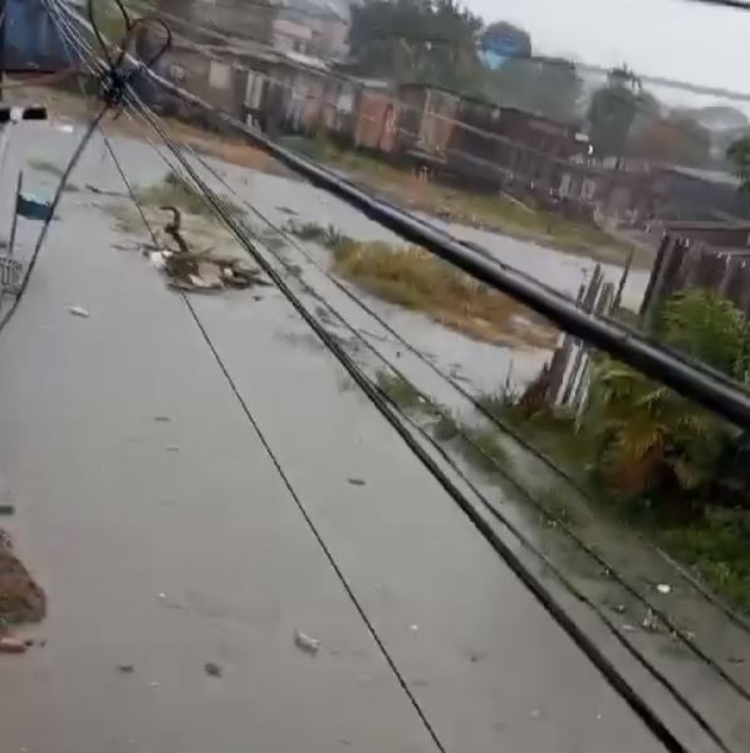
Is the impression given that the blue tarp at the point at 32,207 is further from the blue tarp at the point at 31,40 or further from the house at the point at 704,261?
the house at the point at 704,261

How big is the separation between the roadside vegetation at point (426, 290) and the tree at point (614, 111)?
0.45 m

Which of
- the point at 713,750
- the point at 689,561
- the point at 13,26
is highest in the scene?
the point at 13,26

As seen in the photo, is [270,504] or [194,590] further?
[270,504]

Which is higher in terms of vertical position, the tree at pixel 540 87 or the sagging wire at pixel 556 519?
the tree at pixel 540 87

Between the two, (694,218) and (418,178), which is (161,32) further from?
(694,218)

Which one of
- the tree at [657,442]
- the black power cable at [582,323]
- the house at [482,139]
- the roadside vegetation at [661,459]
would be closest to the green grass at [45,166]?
the house at [482,139]

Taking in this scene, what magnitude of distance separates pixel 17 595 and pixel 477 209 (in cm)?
68

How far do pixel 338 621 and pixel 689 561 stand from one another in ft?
1.27

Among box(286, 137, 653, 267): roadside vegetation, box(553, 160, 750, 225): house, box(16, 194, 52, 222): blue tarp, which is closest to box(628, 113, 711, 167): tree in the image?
box(553, 160, 750, 225): house

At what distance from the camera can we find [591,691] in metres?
1.24

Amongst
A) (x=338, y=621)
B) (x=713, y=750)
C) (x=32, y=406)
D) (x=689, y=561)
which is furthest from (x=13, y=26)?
(x=713, y=750)

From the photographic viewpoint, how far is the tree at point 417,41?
1341 millimetres

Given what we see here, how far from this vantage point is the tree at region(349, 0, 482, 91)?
1.34 meters

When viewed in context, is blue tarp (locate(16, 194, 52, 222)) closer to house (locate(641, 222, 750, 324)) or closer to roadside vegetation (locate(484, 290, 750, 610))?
roadside vegetation (locate(484, 290, 750, 610))
